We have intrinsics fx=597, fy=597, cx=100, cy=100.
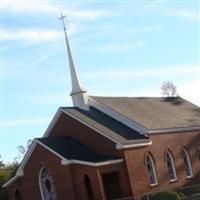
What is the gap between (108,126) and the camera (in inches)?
1698

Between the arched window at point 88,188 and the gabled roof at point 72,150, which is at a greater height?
the gabled roof at point 72,150

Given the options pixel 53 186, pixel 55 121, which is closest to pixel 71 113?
pixel 55 121

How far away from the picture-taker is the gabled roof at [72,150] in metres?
39.5

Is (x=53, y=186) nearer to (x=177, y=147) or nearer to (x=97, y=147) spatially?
(x=97, y=147)

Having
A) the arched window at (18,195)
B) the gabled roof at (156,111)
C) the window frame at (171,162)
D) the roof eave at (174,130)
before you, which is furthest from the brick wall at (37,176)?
the window frame at (171,162)

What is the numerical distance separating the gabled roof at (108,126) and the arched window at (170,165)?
145 inches

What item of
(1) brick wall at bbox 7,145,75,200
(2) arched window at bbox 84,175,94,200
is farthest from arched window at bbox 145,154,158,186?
(1) brick wall at bbox 7,145,75,200

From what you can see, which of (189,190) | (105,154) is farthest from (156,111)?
(105,154)

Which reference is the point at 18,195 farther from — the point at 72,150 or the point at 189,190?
the point at 189,190

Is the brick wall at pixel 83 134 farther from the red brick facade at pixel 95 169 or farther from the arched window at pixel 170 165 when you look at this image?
the arched window at pixel 170 165

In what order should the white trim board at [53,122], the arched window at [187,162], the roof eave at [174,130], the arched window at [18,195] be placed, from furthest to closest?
the arched window at [187,162], the white trim board at [53,122], the arched window at [18,195], the roof eave at [174,130]

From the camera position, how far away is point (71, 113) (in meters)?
43.6

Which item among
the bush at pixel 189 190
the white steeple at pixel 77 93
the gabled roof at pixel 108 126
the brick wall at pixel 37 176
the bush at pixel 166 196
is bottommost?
the bush at pixel 189 190

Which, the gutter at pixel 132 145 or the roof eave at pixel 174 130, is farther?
the roof eave at pixel 174 130
